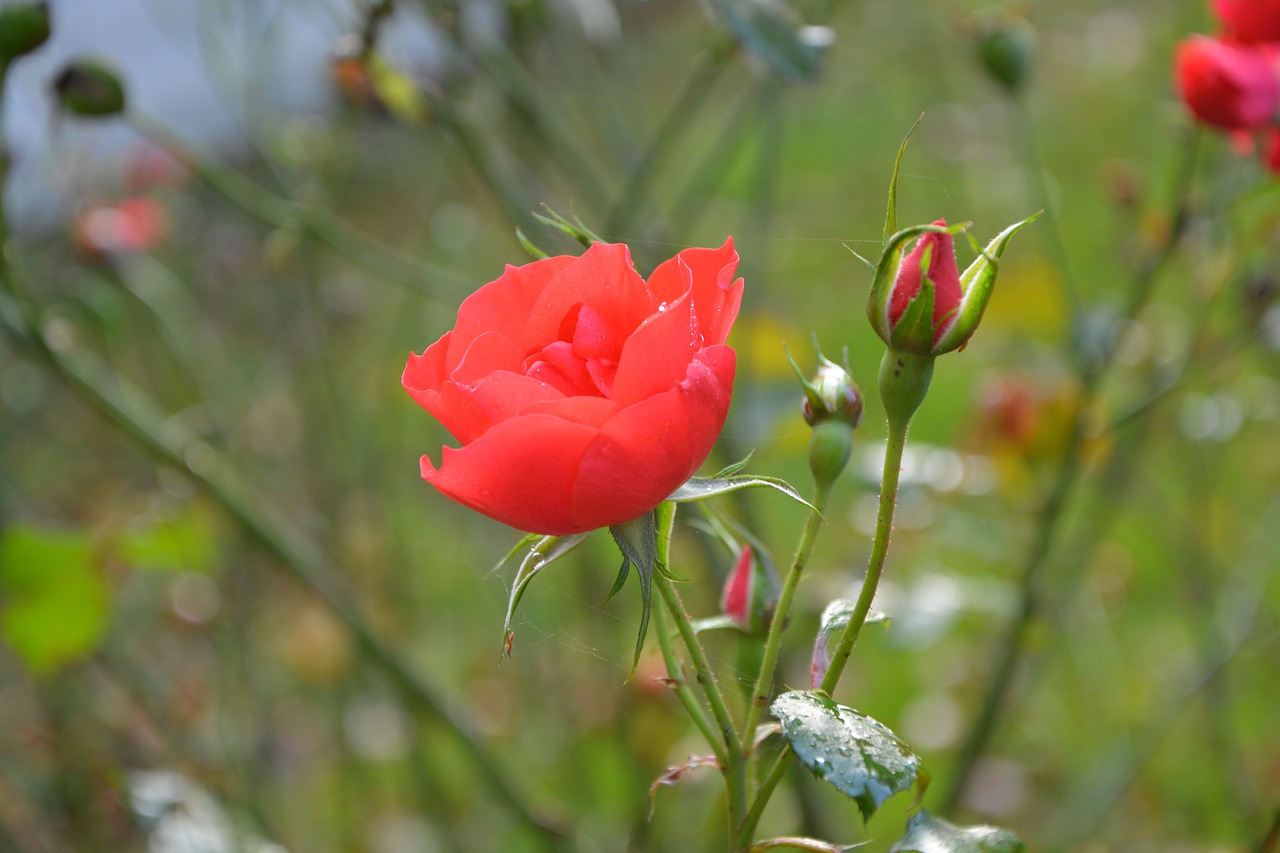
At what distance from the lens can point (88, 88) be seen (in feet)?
2.53

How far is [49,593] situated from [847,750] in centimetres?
76

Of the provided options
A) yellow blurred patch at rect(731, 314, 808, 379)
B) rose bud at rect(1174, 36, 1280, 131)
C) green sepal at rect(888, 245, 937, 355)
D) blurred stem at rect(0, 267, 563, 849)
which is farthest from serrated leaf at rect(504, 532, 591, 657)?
yellow blurred patch at rect(731, 314, 808, 379)

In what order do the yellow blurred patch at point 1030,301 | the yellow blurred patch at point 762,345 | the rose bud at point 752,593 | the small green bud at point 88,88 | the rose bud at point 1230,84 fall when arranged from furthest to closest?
the yellow blurred patch at point 1030,301 < the yellow blurred patch at point 762,345 < the small green bud at point 88,88 < the rose bud at point 1230,84 < the rose bud at point 752,593

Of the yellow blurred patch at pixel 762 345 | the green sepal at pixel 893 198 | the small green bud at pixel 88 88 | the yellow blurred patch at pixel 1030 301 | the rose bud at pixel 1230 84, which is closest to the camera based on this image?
the green sepal at pixel 893 198

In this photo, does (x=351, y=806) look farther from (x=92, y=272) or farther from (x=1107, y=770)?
(x=1107, y=770)

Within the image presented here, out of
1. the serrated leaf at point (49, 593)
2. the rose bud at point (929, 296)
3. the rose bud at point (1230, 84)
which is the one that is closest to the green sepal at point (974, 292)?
the rose bud at point (929, 296)

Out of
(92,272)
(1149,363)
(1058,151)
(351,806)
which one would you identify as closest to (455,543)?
(351,806)

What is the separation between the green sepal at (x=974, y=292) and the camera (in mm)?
328

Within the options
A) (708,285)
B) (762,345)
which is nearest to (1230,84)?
(708,285)

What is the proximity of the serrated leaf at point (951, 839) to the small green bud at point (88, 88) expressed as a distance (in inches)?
27.8

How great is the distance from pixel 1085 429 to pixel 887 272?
0.53 meters

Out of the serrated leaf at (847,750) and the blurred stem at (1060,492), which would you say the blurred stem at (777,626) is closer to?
the serrated leaf at (847,750)

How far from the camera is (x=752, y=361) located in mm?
1044

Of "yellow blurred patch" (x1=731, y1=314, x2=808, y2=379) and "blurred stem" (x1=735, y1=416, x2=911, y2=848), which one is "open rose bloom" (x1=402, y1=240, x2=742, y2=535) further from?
"yellow blurred patch" (x1=731, y1=314, x2=808, y2=379)
